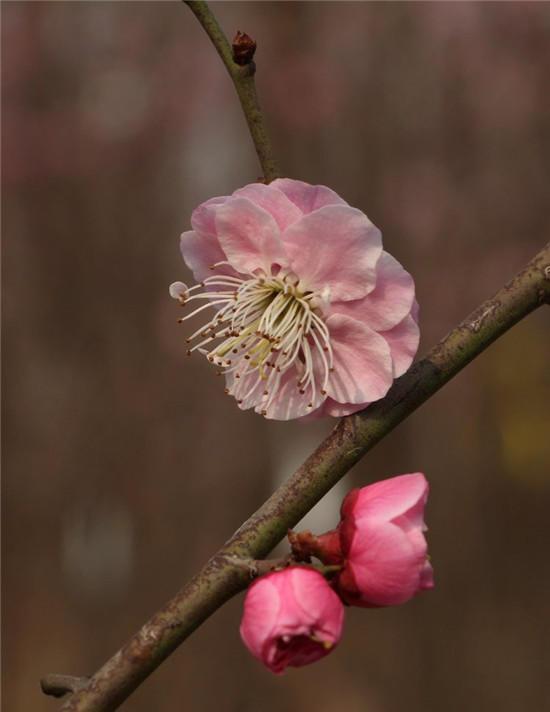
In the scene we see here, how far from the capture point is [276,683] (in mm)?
3232

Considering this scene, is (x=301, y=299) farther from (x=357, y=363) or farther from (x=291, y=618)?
(x=291, y=618)

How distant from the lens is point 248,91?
2.19 ft

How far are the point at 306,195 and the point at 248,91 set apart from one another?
0.27 feet

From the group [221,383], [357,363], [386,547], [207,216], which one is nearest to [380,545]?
[386,547]

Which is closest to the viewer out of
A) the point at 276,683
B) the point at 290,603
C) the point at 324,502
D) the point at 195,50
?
the point at 290,603

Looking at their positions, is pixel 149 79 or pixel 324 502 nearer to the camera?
pixel 324 502

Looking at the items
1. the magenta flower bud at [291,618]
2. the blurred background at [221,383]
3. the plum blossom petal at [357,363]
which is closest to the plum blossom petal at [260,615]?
the magenta flower bud at [291,618]

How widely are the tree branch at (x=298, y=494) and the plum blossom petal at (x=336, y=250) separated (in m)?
0.07

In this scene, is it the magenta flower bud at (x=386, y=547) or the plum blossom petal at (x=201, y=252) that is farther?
the plum blossom petal at (x=201, y=252)

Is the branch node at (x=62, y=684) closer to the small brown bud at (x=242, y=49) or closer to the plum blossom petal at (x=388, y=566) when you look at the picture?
the plum blossom petal at (x=388, y=566)

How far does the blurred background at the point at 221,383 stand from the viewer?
3135 millimetres

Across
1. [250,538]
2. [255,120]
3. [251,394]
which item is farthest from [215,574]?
[255,120]

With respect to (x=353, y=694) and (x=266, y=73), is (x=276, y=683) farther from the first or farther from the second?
(x=266, y=73)

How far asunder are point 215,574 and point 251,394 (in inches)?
6.9
